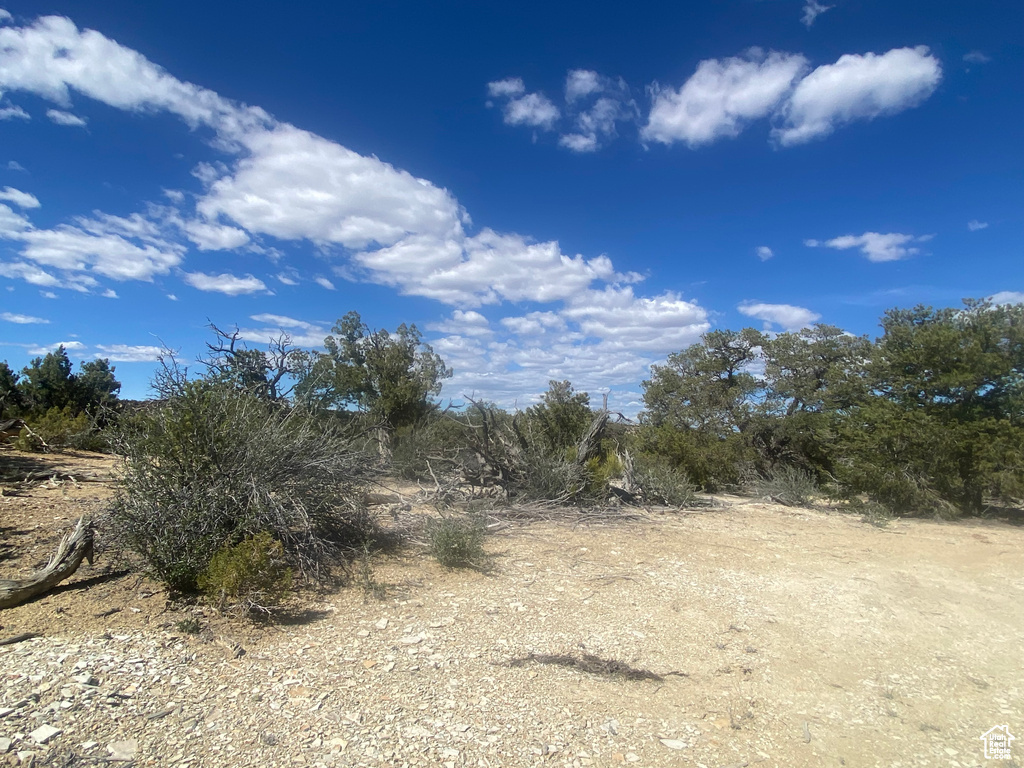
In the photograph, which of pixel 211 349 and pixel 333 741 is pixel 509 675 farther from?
pixel 211 349

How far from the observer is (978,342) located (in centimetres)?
1314

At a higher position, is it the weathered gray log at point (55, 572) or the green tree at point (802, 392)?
the green tree at point (802, 392)

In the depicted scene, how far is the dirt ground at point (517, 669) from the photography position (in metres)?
3.28

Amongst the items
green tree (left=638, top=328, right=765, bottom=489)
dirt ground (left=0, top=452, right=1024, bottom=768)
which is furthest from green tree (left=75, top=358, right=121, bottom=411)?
green tree (left=638, top=328, right=765, bottom=489)

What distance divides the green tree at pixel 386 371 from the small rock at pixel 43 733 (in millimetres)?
15880

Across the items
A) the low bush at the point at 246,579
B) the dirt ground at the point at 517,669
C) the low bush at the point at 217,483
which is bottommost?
the dirt ground at the point at 517,669

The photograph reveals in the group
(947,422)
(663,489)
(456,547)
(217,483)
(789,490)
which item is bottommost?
(789,490)

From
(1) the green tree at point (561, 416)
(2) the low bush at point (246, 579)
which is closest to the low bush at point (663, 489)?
(1) the green tree at point (561, 416)

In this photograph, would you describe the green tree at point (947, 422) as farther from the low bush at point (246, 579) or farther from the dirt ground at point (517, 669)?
the low bush at point (246, 579)

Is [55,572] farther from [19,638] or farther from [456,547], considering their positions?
[456,547]

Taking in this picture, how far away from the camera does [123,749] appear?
2967 mm

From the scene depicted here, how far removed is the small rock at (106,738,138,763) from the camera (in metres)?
2.90

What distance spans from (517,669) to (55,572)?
152 inches

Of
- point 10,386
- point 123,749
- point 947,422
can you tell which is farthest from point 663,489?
point 10,386
